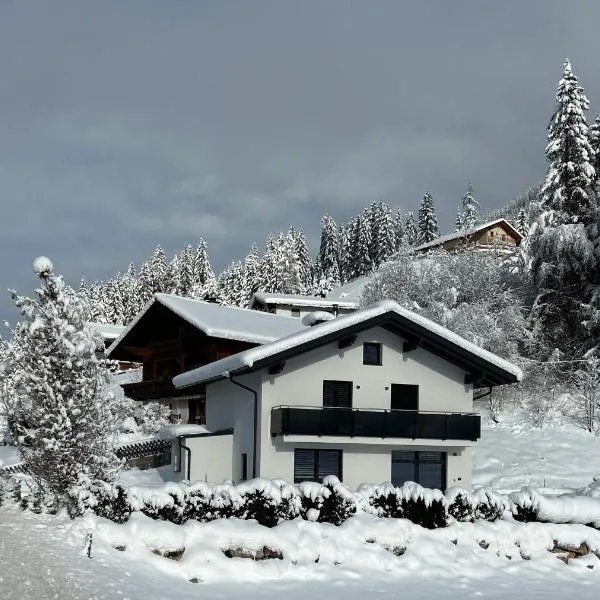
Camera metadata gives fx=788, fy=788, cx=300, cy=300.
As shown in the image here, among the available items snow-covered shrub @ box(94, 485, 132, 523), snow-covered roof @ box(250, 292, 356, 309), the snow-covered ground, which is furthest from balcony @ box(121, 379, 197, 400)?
snow-covered roof @ box(250, 292, 356, 309)

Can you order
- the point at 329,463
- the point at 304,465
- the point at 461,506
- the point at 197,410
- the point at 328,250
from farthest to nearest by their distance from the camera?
1. the point at 328,250
2. the point at 197,410
3. the point at 329,463
4. the point at 304,465
5. the point at 461,506

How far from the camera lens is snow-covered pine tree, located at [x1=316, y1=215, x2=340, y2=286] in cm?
12125

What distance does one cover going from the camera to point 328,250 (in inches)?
4862

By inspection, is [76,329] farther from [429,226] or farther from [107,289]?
[107,289]

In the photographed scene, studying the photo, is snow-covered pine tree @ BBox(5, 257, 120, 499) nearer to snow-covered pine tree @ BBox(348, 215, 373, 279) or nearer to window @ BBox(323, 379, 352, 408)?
window @ BBox(323, 379, 352, 408)

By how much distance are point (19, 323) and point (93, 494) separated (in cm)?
429

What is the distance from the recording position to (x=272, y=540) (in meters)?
16.9

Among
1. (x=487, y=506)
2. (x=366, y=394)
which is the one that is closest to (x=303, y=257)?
(x=366, y=394)

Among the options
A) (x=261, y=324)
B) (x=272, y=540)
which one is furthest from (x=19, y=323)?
(x=261, y=324)

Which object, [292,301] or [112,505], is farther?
[292,301]

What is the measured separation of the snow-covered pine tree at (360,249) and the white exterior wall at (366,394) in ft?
259

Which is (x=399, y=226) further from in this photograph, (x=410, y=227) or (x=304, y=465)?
(x=304, y=465)

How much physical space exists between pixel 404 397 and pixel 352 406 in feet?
7.53

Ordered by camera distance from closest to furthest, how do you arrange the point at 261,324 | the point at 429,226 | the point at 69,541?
the point at 69,541
the point at 261,324
the point at 429,226
